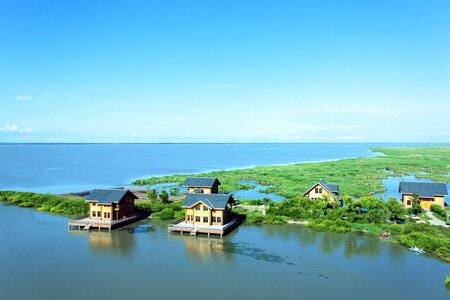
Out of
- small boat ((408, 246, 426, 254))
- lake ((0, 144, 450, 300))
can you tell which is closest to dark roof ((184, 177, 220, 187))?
lake ((0, 144, 450, 300))

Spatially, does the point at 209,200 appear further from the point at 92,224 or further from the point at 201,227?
the point at 92,224

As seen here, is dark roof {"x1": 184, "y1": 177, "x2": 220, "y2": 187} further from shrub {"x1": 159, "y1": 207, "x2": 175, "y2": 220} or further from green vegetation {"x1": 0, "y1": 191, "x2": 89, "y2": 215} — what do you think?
green vegetation {"x1": 0, "y1": 191, "x2": 89, "y2": 215}

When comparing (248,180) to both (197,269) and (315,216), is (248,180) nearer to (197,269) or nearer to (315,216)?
(315,216)

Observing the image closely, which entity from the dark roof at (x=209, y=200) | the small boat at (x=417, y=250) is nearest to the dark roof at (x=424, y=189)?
the small boat at (x=417, y=250)

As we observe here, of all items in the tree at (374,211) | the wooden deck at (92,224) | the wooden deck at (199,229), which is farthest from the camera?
the tree at (374,211)

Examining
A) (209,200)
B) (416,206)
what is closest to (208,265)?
(209,200)

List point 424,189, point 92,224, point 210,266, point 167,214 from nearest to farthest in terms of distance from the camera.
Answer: point 210,266, point 92,224, point 167,214, point 424,189

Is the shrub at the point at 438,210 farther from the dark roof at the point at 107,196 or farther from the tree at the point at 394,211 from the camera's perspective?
the dark roof at the point at 107,196
